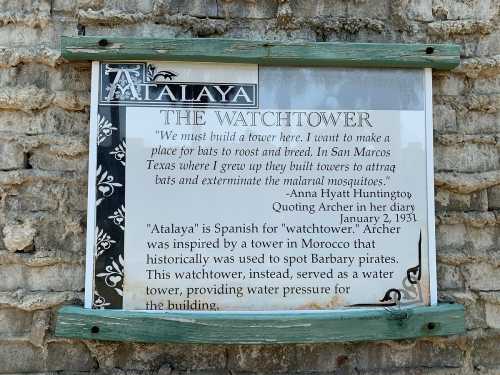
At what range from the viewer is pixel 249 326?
230 centimetres

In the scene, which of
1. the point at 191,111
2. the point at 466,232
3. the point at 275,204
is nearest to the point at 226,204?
the point at 275,204

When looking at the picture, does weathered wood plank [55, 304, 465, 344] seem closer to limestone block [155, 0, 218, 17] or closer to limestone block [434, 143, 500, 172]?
Result: limestone block [434, 143, 500, 172]

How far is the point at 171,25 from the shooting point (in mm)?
2547

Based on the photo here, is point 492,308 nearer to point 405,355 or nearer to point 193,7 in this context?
point 405,355

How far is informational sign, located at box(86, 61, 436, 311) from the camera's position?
92.8 inches

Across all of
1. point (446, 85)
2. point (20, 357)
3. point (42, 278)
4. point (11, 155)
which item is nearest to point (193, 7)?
point (11, 155)

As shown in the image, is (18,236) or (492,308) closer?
(18,236)

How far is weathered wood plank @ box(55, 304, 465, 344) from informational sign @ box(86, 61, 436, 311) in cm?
7

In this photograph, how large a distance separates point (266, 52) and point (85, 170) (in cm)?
100

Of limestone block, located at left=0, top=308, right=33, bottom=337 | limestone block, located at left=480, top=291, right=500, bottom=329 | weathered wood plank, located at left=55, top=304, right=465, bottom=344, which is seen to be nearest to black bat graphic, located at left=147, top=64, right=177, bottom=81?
weathered wood plank, located at left=55, top=304, right=465, bottom=344

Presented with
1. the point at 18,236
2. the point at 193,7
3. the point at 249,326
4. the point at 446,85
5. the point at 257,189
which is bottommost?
the point at 249,326

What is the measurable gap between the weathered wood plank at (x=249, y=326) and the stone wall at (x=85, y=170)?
0.39 ft

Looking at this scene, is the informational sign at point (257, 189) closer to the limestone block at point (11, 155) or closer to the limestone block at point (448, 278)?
the limestone block at point (448, 278)

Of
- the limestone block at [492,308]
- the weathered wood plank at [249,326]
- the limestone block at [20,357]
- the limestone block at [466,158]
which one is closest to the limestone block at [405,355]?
the weathered wood plank at [249,326]
